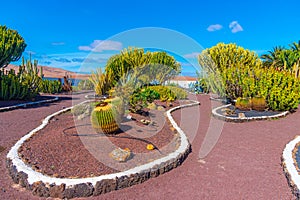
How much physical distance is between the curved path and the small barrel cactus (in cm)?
212

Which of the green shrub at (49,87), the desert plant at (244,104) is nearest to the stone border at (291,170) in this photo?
the desert plant at (244,104)

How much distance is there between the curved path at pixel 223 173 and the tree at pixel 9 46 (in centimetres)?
895

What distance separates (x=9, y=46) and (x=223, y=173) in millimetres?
15488

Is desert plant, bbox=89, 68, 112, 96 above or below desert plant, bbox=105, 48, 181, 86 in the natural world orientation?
below

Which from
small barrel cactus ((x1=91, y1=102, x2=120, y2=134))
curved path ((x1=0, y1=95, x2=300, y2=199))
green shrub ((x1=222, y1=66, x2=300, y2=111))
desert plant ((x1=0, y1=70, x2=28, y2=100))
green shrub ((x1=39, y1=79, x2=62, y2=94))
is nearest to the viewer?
curved path ((x1=0, y1=95, x2=300, y2=199))

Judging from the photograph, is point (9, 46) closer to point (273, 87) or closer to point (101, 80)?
point (101, 80)

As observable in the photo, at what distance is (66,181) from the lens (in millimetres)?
3602

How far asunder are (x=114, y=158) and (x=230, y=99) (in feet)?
38.9

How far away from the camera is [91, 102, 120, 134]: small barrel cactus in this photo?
19.9ft

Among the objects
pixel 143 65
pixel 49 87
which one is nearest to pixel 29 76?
pixel 49 87

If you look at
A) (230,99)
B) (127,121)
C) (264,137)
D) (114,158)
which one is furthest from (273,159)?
(230,99)

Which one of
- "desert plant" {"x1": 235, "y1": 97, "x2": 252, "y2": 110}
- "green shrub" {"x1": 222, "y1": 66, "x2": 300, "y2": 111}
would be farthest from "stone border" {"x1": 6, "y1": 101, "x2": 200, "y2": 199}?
"green shrub" {"x1": 222, "y1": 66, "x2": 300, "y2": 111}

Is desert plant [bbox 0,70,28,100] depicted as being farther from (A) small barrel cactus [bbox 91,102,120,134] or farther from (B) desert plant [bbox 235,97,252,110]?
(B) desert plant [bbox 235,97,252,110]

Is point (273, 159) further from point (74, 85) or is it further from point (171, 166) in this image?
point (74, 85)
